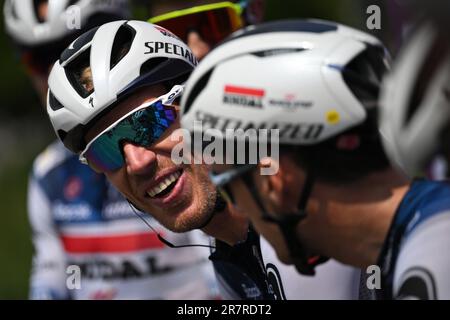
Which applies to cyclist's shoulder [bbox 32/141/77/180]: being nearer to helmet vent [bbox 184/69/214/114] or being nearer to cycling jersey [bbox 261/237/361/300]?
cycling jersey [bbox 261/237/361/300]

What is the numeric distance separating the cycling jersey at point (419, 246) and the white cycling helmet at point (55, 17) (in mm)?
3599

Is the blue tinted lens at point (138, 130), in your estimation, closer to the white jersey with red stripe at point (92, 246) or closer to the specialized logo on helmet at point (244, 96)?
the specialized logo on helmet at point (244, 96)

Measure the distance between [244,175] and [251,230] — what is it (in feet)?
2.81

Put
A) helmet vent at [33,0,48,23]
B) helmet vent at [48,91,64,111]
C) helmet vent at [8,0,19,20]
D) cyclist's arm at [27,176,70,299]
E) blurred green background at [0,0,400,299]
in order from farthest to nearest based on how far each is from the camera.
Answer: blurred green background at [0,0,400,299] → helmet vent at [8,0,19,20] → helmet vent at [33,0,48,23] → cyclist's arm at [27,176,70,299] → helmet vent at [48,91,64,111]

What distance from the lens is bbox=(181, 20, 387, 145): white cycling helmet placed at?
3291 millimetres

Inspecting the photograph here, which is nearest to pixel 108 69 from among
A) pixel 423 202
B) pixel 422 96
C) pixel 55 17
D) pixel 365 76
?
pixel 365 76

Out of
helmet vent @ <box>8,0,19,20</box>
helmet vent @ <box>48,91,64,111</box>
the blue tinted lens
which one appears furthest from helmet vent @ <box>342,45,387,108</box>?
helmet vent @ <box>8,0,19,20</box>

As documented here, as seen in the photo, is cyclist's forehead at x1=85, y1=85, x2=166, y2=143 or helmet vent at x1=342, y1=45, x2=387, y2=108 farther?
cyclist's forehead at x1=85, y1=85, x2=166, y2=143

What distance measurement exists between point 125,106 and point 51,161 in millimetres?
3445

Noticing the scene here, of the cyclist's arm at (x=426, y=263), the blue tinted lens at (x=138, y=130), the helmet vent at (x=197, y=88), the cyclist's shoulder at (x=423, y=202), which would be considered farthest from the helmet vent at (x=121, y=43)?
the cyclist's arm at (x=426, y=263)

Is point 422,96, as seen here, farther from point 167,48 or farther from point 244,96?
point 167,48

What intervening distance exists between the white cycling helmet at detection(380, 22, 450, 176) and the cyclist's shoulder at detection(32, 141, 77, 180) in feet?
15.6
